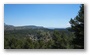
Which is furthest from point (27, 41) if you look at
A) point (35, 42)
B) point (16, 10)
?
point (16, 10)

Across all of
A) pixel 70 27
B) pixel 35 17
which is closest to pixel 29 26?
pixel 35 17

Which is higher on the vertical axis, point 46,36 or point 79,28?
point 79,28

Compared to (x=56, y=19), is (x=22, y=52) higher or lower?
lower

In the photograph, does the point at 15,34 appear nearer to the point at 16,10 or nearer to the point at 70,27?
the point at 16,10
